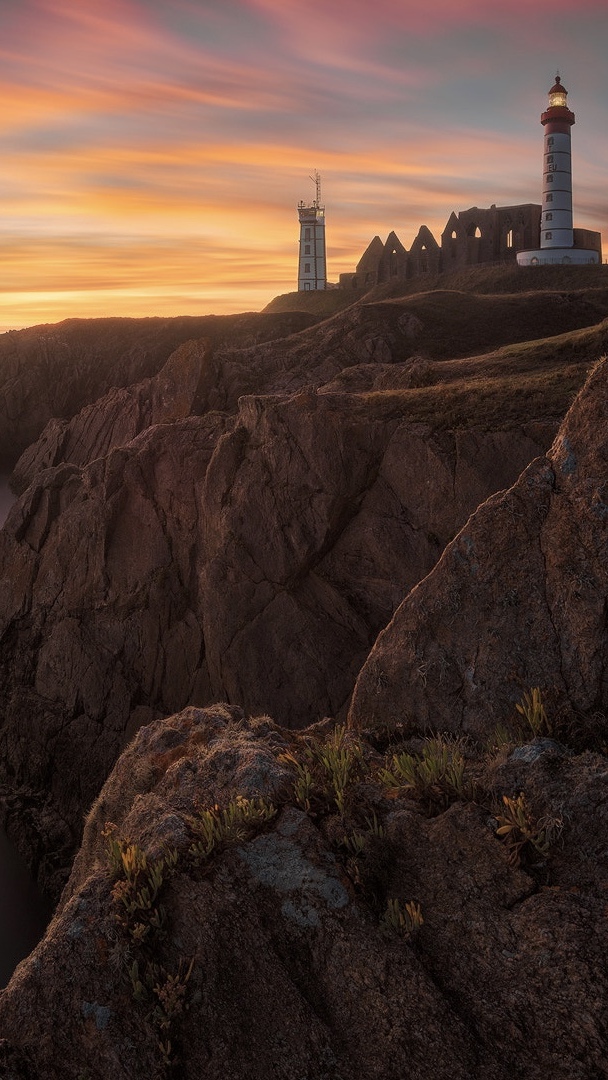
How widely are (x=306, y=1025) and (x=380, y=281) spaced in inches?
4547

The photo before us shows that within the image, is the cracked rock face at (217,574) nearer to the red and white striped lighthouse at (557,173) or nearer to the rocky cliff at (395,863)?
the rocky cliff at (395,863)

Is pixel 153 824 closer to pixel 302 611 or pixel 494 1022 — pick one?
pixel 494 1022

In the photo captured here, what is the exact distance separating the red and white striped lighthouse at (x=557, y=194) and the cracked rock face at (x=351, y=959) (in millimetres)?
100970

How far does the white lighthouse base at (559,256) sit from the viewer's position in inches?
3866

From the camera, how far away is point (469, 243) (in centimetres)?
10731

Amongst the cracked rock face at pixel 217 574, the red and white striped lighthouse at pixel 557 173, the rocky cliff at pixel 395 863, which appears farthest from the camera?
the red and white striped lighthouse at pixel 557 173

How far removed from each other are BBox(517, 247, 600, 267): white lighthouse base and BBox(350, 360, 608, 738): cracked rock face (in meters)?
95.3

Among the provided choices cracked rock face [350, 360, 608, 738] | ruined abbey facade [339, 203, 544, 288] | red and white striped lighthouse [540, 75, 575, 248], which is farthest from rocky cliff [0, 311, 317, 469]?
cracked rock face [350, 360, 608, 738]

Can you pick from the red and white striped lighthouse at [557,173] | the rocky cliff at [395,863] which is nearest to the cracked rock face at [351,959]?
the rocky cliff at [395,863]

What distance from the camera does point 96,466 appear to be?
3253 centimetres

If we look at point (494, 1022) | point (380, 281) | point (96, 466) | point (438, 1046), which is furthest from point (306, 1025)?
point (380, 281)

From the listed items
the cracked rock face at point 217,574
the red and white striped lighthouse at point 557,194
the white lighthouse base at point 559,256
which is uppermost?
the red and white striped lighthouse at point 557,194

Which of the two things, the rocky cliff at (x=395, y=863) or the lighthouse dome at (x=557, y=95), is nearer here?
the rocky cliff at (x=395, y=863)

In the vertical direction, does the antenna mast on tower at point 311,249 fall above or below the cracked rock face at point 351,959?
above
